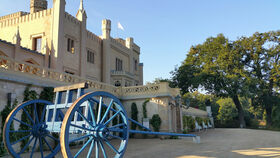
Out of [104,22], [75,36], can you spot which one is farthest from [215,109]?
[75,36]

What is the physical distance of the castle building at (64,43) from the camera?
19.7m

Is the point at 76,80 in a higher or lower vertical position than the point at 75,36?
lower

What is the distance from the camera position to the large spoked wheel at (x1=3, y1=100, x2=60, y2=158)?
19.4 ft

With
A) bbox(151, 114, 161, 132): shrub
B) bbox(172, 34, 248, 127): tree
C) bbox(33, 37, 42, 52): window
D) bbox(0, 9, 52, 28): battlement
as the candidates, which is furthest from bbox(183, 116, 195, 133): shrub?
bbox(0, 9, 52, 28): battlement

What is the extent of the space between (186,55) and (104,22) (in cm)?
1553

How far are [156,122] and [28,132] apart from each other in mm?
9484

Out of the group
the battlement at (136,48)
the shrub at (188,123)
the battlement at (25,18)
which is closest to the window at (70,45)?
the battlement at (25,18)

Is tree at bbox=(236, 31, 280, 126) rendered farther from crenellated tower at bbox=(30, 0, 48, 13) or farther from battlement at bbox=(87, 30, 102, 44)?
crenellated tower at bbox=(30, 0, 48, 13)

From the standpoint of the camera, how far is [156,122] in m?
17.0

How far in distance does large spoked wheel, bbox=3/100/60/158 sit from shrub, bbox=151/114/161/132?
7745mm

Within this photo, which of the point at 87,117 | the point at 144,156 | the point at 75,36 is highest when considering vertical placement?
the point at 75,36

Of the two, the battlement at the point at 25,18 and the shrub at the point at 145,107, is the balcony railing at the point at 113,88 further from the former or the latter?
the battlement at the point at 25,18

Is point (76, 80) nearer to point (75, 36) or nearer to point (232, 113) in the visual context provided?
point (75, 36)

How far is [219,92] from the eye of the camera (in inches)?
1298
